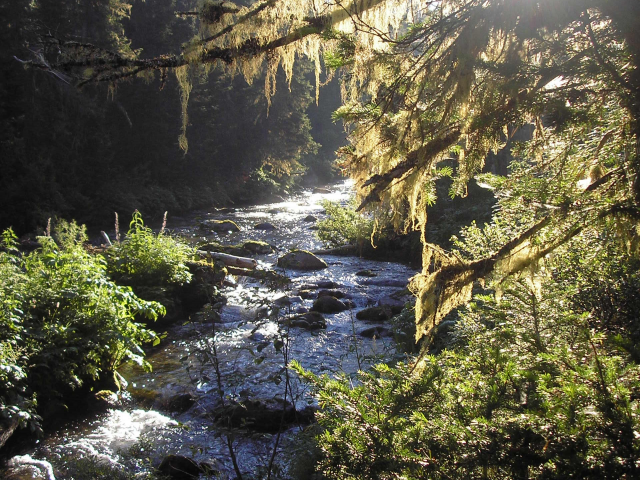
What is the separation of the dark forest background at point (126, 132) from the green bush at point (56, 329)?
7058 millimetres

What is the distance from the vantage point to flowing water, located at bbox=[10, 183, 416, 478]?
468 centimetres

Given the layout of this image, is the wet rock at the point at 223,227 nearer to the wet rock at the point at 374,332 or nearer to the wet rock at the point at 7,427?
the wet rock at the point at 374,332

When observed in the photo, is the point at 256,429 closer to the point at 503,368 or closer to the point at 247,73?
the point at 503,368

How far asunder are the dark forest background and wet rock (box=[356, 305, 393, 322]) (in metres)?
5.66

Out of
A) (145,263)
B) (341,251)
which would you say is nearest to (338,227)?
(341,251)

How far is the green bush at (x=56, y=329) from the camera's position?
5105mm

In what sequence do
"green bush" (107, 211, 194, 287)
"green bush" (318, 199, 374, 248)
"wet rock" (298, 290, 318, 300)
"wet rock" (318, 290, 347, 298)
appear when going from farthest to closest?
"green bush" (318, 199, 374, 248), "wet rock" (298, 290, 318, 300), "wet rock" (318, 290, 347, 298), "green bush" (107, 211, 194, 287)

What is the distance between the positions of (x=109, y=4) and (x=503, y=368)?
27.1 m

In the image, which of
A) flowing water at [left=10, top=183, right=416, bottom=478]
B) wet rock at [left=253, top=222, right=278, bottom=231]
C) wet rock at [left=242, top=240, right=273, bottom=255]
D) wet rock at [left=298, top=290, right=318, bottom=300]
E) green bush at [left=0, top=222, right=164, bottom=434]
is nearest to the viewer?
flowing water at [left=10, top=183, right=416, bottom=478]

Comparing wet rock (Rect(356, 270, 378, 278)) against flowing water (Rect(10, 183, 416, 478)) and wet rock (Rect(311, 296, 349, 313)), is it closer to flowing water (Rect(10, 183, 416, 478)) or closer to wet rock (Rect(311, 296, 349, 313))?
flowing water (Rect(10, 183, 416, 478))

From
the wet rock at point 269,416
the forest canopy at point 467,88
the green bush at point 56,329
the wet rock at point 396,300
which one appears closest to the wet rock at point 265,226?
the wet rock at point 396,300

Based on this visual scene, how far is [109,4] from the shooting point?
24.4 meters

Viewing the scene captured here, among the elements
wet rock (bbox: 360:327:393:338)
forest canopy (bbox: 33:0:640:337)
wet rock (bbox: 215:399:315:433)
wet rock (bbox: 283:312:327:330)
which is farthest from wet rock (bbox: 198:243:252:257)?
forest canopy (bbox: 33:0:640:337)

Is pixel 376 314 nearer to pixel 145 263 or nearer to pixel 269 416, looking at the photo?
pixel 269 416
